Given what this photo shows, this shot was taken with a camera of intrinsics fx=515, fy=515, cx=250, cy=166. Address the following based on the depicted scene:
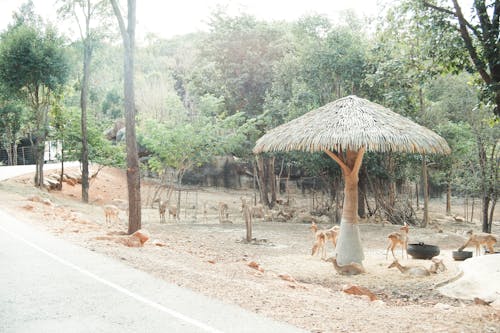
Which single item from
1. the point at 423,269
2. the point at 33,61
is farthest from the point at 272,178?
the point at 423,269

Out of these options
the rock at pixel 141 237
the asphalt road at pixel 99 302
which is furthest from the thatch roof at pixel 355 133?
the asphalt road at pixel 99 302

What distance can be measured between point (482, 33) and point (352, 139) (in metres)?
3.13

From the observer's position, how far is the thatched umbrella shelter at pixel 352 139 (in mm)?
10820

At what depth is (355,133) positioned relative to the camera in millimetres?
10828

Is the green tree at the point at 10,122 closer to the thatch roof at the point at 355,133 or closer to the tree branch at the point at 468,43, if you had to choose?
the thatch roof at the point at 355,133

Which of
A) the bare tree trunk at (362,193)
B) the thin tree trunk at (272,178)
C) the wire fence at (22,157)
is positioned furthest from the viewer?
the wire fence at (22,157)

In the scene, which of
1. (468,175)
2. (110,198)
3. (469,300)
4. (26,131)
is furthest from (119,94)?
(469,300)

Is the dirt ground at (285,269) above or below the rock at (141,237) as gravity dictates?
below

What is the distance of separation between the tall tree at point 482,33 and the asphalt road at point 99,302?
20.7ft

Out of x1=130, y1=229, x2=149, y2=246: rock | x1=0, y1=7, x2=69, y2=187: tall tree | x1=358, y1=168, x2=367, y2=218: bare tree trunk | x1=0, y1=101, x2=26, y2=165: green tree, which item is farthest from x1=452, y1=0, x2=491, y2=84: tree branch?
x1=0, y1=101, x2=26, y2=165: green tree

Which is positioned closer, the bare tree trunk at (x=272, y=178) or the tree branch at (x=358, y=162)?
the tree branch at (x=358, y=162)

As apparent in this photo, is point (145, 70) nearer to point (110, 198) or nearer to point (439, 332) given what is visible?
point (110, 198)

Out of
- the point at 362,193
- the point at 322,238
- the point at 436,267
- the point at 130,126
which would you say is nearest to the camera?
the point at 436,267

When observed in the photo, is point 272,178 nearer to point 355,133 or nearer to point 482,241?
point 355,133
